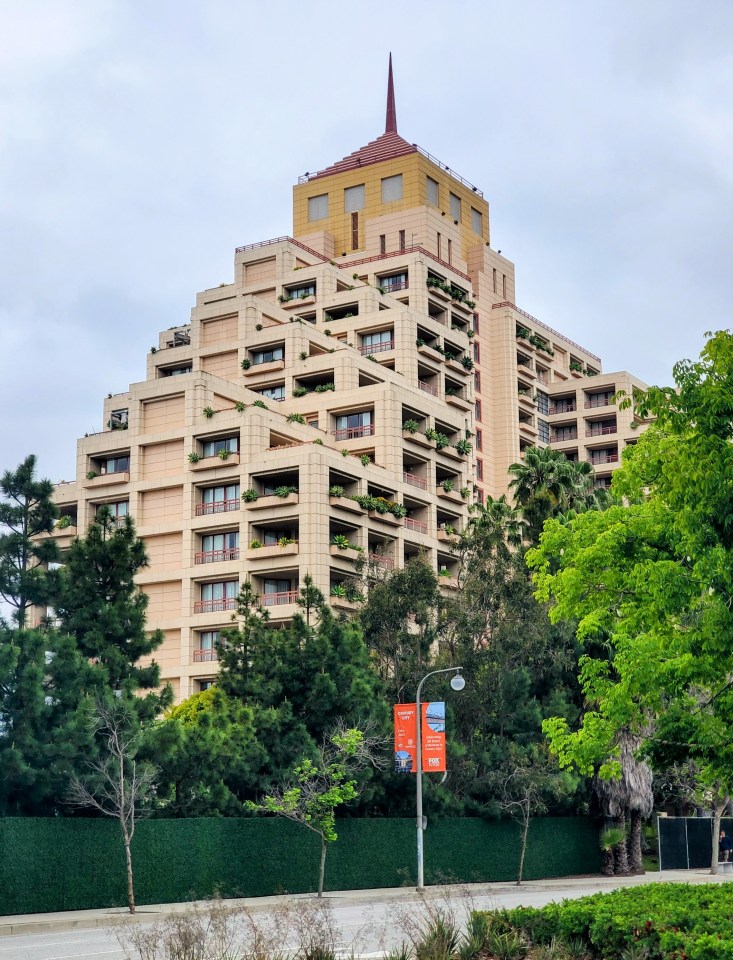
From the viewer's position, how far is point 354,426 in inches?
3123

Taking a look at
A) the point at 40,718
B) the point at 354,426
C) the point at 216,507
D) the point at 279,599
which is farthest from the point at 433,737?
the point at 354,426

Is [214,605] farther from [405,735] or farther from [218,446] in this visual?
[405,735]

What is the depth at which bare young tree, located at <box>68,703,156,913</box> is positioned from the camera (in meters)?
34.7

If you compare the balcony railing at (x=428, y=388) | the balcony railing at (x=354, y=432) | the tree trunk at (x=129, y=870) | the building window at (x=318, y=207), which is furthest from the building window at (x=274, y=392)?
the tree trunk at (x=129, y=870)

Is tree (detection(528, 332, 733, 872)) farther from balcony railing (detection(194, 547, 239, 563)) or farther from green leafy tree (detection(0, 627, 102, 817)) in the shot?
balcony railing (detection(194, 547, 239, 563))

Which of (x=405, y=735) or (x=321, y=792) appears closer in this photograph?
(x=321, y=792)

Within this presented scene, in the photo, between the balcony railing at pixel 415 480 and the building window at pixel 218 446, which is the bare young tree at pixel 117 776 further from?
the balcony railing at pixel 415 480

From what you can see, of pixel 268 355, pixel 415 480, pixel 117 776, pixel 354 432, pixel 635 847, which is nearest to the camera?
pixel 117 776

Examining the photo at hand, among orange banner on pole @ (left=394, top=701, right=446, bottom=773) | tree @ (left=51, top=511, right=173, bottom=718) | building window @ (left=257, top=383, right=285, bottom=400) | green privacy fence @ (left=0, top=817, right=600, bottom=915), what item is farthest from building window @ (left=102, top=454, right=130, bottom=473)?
orange banner on pole @ (left=394, top=701, right=446, bottom=773)

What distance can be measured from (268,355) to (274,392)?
2.87 meters

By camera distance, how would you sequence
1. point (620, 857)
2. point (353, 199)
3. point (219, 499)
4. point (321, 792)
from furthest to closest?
point (353, 199), point (219, 499), point (620, 857), point (321, 792)

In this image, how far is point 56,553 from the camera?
37.2 meters

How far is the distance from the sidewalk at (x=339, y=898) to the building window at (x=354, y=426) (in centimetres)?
3274

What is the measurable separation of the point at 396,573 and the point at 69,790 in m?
20.8
